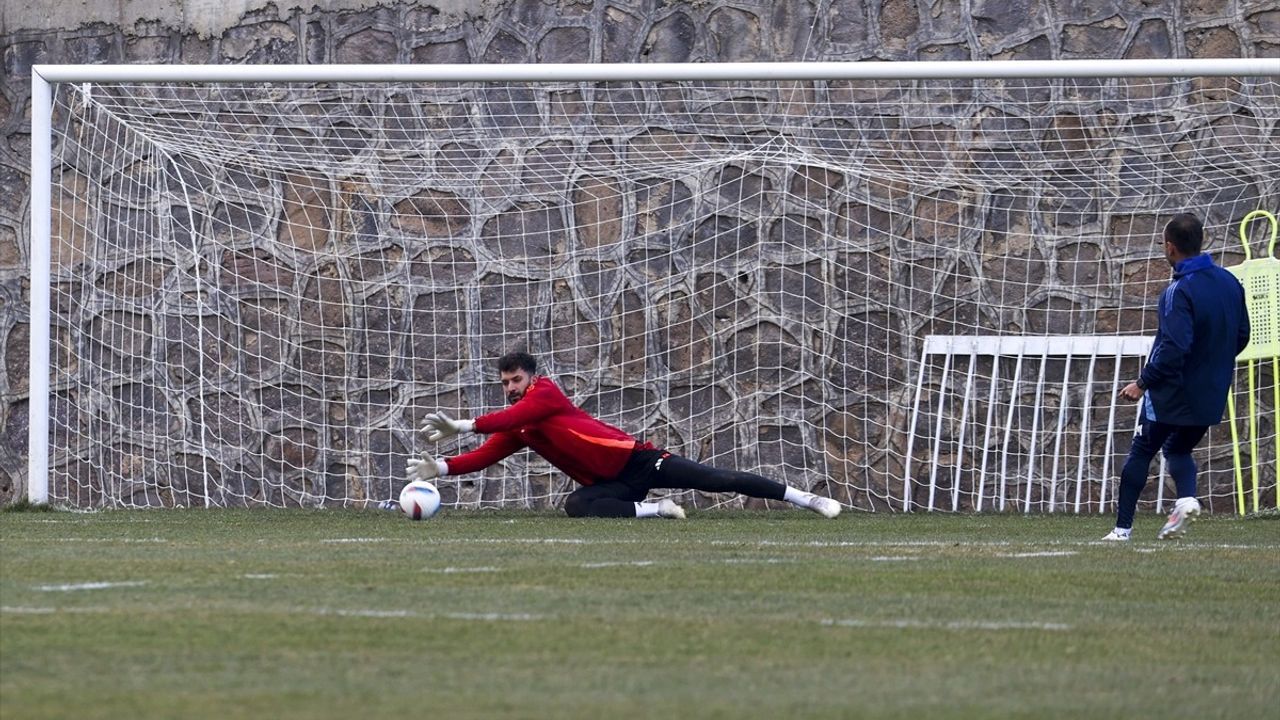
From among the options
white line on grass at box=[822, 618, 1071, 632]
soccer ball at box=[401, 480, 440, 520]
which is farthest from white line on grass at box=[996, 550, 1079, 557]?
soccer ball at box=[401, 480, 440, 520]

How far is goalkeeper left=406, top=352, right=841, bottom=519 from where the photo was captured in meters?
9.70

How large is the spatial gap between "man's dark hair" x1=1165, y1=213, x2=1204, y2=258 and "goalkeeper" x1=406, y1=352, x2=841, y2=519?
244 cm

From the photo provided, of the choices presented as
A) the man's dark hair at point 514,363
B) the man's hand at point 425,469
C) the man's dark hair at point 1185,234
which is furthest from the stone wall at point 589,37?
the man's dark hair at point 1185,234

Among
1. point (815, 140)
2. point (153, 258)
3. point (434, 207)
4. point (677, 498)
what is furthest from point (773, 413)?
point (153, 258)

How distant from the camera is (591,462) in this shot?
32.3 feet

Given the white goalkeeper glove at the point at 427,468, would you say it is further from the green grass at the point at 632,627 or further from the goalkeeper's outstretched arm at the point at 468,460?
the green grass at the point at 632,627

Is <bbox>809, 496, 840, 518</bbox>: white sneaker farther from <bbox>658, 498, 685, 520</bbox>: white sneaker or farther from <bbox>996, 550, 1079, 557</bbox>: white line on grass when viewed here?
<bbox>996, 550, 1079, 557</bbox>: white line on grass

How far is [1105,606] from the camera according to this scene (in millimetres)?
5223

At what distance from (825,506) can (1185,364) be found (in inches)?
90.9

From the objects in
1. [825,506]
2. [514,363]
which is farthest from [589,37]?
[825,506]

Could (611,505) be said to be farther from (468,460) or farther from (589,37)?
(589,37)

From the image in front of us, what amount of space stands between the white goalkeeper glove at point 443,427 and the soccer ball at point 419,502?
34 centimetres

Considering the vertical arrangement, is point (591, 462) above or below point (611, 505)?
above

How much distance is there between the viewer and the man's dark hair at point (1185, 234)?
26.5ft
